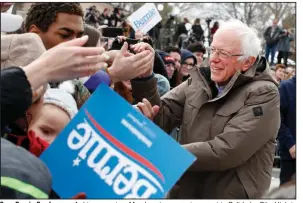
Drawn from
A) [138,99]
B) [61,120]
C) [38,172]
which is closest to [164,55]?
[138,99]

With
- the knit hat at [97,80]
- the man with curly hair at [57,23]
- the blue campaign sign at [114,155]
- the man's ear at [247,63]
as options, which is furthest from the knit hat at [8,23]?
the man's ear at [247,63]

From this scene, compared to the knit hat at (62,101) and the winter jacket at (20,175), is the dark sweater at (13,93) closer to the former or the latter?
the winter jacket at (20,175)

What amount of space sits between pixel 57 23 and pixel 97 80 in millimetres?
525

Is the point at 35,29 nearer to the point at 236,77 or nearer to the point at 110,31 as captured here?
the point at 236,77

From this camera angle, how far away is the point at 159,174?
1.77 meters

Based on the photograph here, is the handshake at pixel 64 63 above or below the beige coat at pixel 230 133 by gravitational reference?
above

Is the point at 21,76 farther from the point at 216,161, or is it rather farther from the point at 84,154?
the point at 216,161

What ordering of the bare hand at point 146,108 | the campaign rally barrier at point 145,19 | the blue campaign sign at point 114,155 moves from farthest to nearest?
the campaign rally barrier at point 145,19 → the bare hand at point 146,108 → the blue campaign sign at point 114,155

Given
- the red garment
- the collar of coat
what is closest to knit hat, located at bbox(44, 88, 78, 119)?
the red garment

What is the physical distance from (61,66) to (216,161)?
1.32 m

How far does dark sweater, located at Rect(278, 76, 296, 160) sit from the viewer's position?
17.2 feet

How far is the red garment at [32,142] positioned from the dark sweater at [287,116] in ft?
11.8

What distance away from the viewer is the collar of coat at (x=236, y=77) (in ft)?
9.82

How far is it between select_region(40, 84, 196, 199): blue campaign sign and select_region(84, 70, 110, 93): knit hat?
0.49 m
